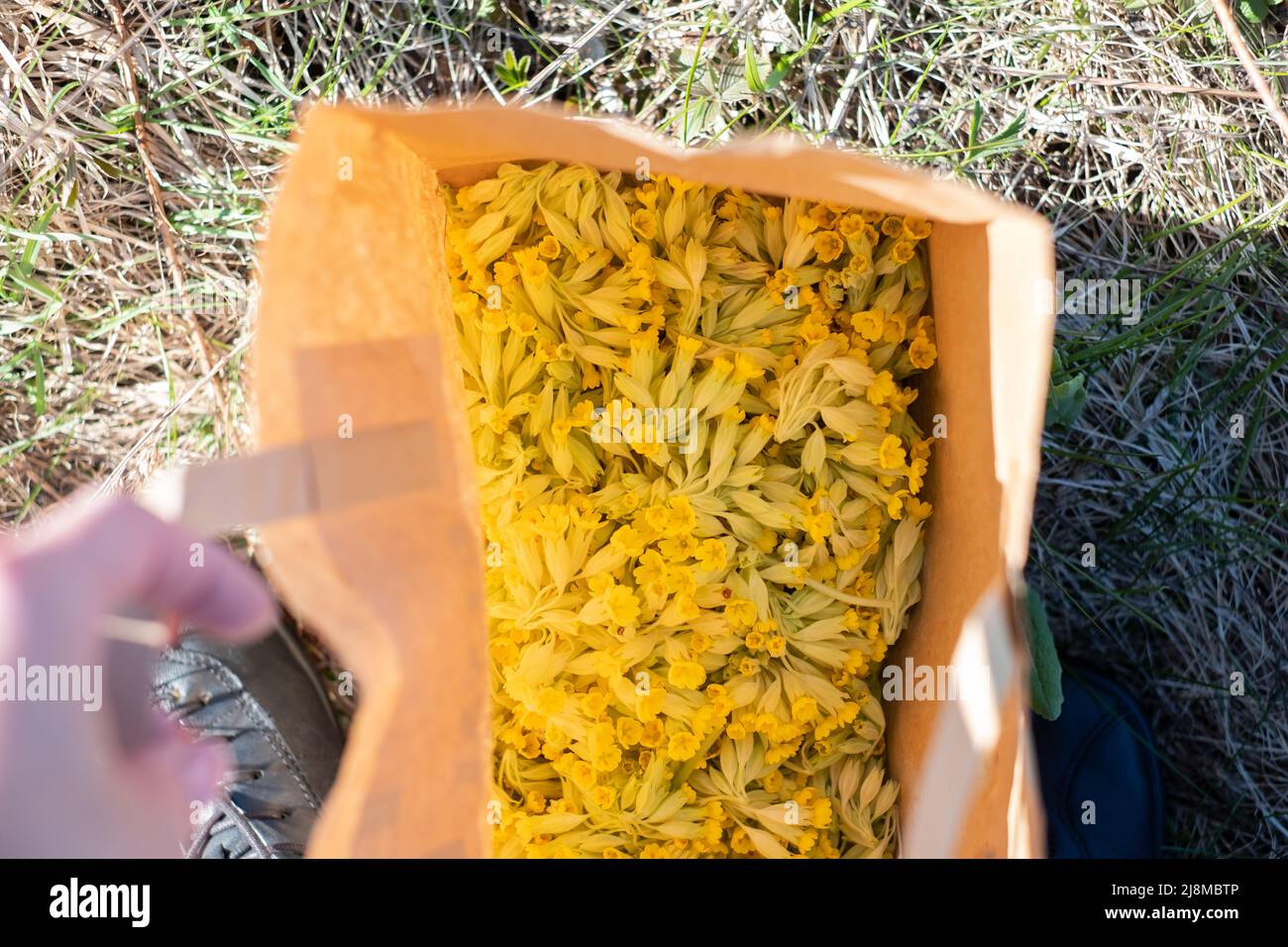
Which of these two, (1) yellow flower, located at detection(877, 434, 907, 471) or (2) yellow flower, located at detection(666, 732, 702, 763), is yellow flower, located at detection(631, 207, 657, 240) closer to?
(1) yellow flower, located at detection(877, 434, 907, 471)

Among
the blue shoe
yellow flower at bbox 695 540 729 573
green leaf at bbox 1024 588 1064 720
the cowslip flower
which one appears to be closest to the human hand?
the cowslip flower

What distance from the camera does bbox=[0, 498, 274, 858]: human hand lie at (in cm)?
81

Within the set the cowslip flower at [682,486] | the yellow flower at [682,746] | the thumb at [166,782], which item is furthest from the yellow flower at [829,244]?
the thumb at [166,782]

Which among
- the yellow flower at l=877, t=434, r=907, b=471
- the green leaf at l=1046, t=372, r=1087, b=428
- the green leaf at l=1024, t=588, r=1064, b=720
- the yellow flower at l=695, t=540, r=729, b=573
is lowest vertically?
the green leaf at l=1024, t=588, r=1064, b=720

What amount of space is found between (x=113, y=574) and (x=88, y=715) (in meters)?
0.13

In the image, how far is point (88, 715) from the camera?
859 millimetres

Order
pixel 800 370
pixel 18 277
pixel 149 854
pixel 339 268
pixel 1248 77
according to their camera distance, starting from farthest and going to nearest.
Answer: pixel 18 277, pixel 1248 77, pixel 800 370, pixel 339 268, pixel 149 854

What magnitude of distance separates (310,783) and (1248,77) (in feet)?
6.26

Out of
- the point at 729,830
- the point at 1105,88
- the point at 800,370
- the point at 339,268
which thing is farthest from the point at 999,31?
the point at 729,830

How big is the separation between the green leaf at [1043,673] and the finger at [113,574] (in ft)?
3.20

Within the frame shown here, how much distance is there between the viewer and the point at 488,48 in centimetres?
162

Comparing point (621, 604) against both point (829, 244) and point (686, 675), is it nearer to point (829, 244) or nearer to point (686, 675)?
point (686, 675)

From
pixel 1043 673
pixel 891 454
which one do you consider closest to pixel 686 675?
pixel 891 454

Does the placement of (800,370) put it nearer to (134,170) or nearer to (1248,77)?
(1248,77)
